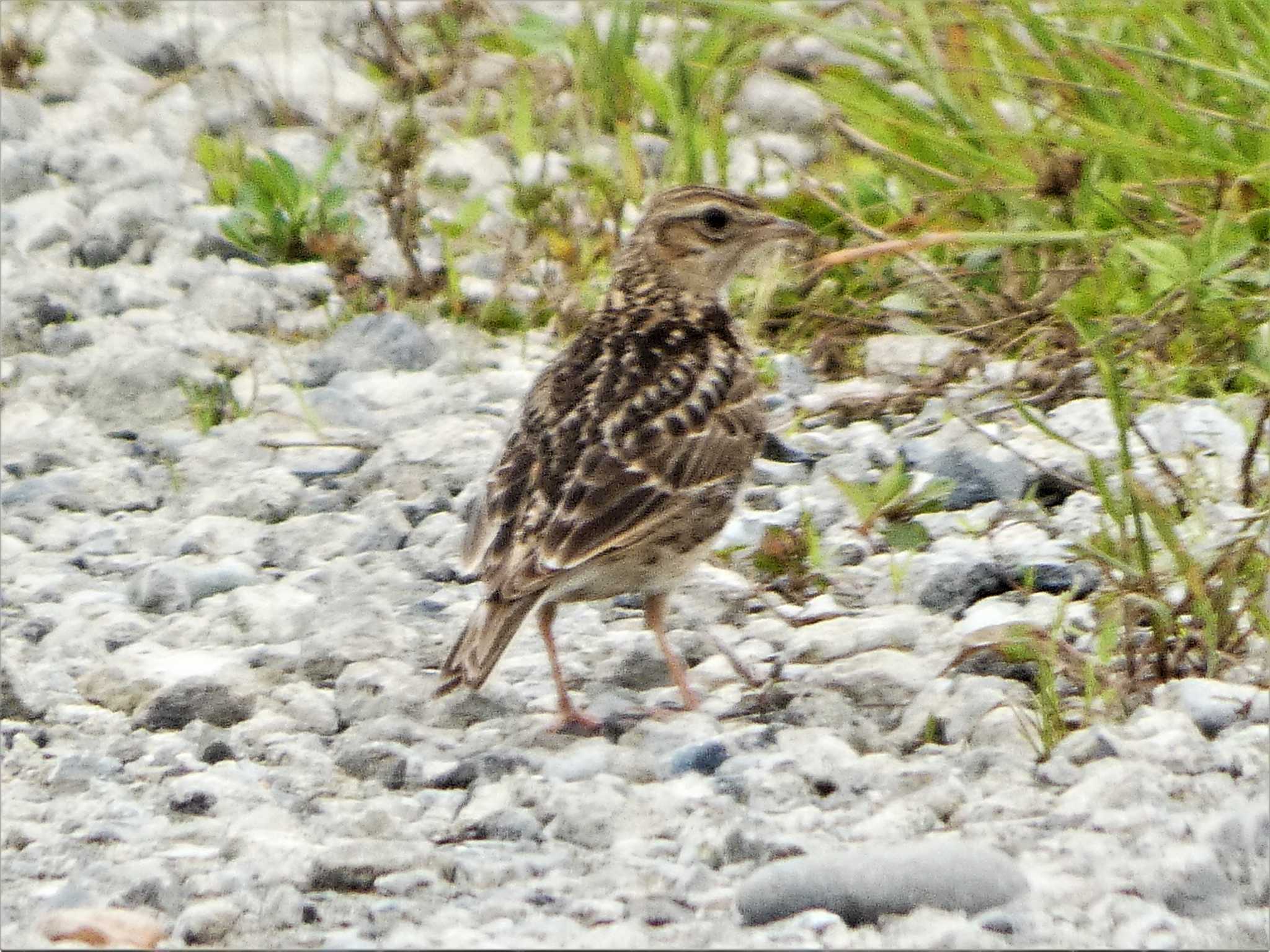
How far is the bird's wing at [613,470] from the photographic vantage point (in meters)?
4.86

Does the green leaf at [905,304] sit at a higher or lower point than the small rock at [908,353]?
higher

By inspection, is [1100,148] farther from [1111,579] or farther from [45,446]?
[45,446]

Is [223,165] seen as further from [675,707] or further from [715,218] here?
[675,707]

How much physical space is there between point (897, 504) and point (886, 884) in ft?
7.62

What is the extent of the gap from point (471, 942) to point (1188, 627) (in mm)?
1911

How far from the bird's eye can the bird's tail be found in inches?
73.9

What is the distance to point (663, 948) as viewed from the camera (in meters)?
3.40

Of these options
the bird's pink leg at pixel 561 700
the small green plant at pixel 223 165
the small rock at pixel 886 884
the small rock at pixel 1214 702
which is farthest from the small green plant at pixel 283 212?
the small rock at pixel 886 884

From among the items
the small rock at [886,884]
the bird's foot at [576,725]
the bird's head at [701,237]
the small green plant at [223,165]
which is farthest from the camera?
the small green plant at [223,165]

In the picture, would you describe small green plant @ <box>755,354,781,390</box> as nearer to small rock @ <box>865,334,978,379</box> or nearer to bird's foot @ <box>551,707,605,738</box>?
small rock @ <box>865,334,978,379</box>

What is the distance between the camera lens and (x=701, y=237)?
6.34 m

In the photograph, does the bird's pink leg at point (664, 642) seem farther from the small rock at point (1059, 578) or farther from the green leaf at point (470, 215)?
the green leaf at point (470, 215)

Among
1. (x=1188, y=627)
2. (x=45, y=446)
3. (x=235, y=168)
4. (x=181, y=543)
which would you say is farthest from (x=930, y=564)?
(x=235, y=168)

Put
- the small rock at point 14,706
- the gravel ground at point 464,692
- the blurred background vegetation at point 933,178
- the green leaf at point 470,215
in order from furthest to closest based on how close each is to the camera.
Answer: the green leaf at point 470,215, the blurred background vegetation at point 933,178, the small rock at point 14,706, the gravel ground at point 464,692
